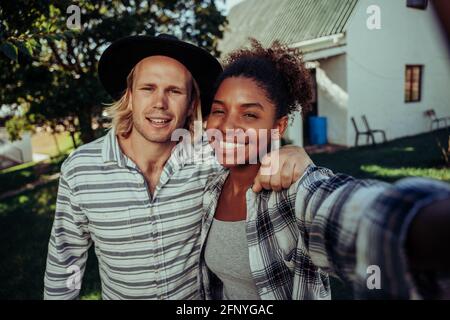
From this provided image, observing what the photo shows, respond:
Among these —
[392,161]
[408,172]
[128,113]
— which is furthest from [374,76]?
[128,113]

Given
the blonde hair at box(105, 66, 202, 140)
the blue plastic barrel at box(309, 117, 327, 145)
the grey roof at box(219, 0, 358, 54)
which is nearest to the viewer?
the blonde hair at box(105, 66, 202, 140)

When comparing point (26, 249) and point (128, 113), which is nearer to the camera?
point (128, 113)

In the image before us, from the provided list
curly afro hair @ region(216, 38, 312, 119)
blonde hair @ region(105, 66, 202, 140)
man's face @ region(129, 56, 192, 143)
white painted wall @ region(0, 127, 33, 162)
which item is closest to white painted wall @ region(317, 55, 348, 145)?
blonde hair @ region(105, 66, 202, 140)

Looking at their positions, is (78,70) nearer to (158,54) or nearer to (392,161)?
(158,54)

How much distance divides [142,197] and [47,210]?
17.6 feet

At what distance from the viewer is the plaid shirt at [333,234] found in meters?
0.70

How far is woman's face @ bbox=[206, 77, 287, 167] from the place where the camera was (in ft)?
4.87

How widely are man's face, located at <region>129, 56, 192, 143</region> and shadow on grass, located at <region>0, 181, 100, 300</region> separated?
2241 millimetres

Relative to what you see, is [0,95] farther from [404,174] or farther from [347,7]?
[404,174]

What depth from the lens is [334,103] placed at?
9.35 meters

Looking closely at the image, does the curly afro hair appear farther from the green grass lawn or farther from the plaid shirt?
the green grass lawn
